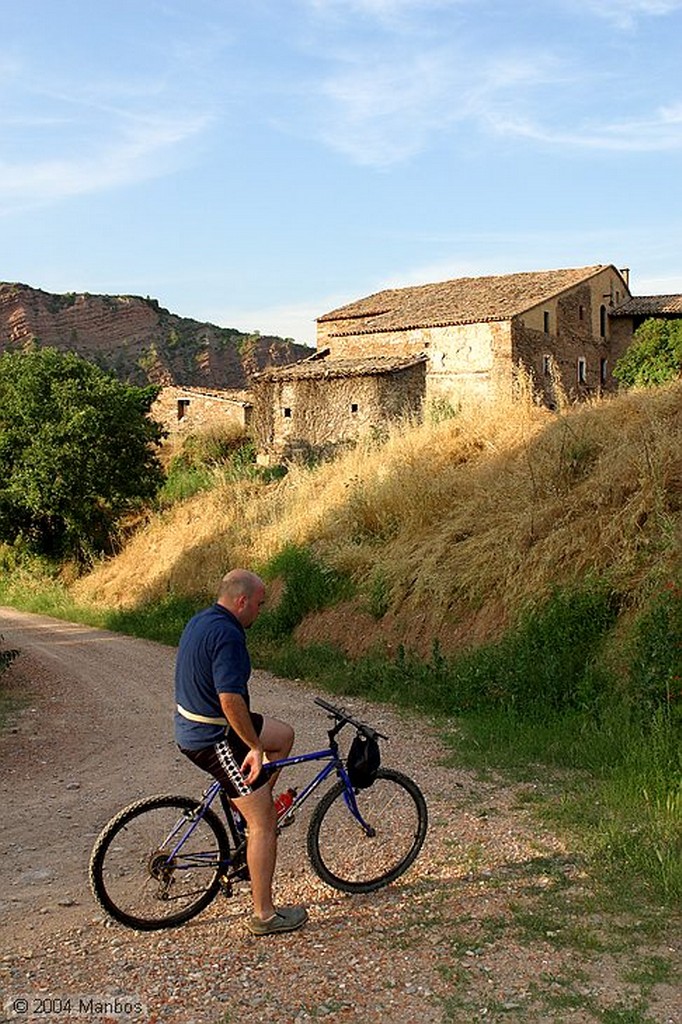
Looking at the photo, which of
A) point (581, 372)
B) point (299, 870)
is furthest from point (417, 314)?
point (299, 870)

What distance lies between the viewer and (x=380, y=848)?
546cm

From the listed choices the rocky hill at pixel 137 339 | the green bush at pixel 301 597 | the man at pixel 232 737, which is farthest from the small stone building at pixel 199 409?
the man at pixel 232 737

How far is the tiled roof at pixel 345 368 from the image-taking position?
33.3m

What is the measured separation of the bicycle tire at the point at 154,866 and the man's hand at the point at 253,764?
44 centimetres

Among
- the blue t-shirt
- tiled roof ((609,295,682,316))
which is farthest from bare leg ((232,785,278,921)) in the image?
tiled roof ((609,295,682,316))

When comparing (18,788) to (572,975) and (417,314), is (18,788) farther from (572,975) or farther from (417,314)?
(417,314)

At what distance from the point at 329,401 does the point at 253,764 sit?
29571 millimetres

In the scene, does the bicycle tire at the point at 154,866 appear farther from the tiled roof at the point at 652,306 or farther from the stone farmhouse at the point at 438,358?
the tiled roof at the point at 652,306

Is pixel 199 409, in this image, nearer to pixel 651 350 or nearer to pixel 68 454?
pixel 68 454

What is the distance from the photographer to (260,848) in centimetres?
470

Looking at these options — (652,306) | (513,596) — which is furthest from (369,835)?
(652,306)

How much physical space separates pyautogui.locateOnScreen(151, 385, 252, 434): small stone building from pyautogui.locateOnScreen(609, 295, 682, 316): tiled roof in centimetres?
1671

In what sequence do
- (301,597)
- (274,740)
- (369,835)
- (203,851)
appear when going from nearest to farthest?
1. (203,851)
2. (274,740)
3. (369,835)
4. (301,597)

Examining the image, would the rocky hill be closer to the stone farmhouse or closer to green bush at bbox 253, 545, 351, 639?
the stone farmhouse
